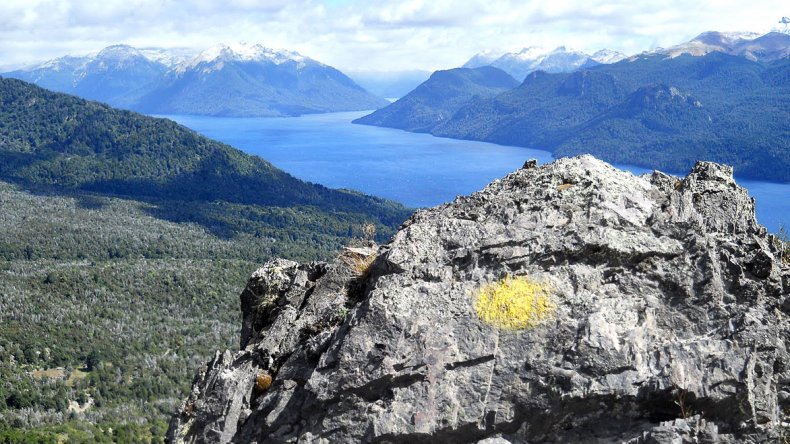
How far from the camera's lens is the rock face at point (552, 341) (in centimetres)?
772

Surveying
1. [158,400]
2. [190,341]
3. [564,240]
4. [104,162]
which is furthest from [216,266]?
[104,162]

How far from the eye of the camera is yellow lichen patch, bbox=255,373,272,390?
360 inches

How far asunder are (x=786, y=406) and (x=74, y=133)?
200904 millimetres

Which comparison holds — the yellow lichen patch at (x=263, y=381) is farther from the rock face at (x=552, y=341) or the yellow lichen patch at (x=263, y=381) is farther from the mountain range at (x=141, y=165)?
the mountain range at (x=141, y=165)

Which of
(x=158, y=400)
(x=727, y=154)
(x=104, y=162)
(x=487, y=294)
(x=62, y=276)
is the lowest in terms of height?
(x=158, y=400)

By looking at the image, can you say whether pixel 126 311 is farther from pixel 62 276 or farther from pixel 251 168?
pixel 251 168

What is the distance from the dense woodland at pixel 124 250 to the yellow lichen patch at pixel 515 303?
4.41m

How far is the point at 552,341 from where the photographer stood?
810 centimetres

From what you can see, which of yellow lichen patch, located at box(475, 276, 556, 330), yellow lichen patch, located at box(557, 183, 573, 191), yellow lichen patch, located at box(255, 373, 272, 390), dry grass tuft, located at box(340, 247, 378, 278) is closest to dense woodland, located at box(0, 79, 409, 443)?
dry grass tuft, located at box(340, 247, 378, 278)

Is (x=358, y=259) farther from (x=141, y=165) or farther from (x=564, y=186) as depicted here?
(x=141, y=165)

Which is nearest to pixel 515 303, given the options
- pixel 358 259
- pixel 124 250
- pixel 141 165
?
pixel 358 259

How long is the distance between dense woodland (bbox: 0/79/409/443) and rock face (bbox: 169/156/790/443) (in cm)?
381

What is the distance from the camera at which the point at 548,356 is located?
8.02 m

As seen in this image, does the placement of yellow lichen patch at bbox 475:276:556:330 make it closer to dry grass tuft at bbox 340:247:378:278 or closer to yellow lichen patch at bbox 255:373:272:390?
dry grass tuft at bbox 340:247:378:278
